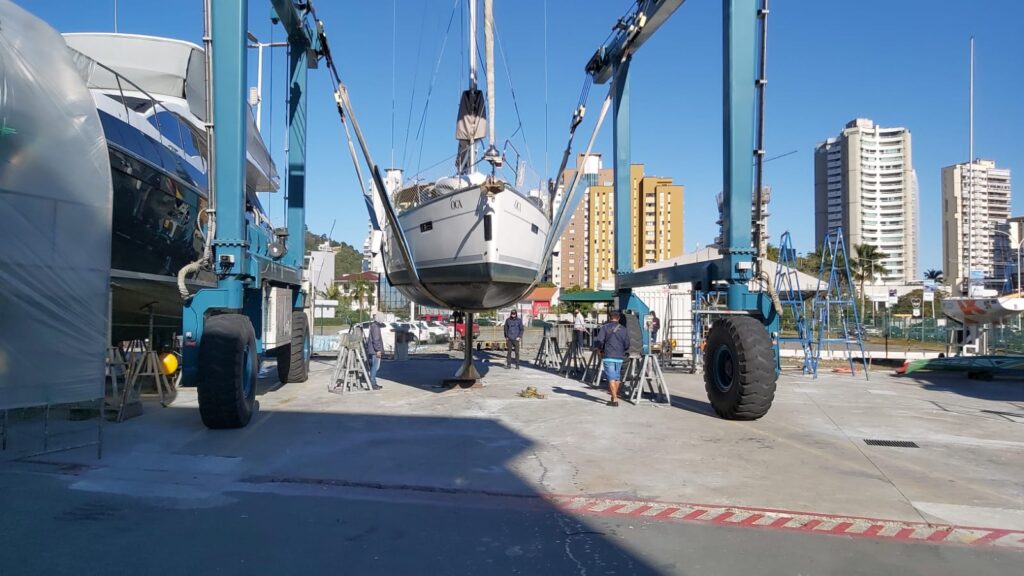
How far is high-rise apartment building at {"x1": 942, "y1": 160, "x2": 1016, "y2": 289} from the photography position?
62.5m

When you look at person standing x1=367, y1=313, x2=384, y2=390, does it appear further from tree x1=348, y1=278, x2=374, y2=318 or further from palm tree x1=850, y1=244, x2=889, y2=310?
palm tree x1=850, y1=244, x2=889, y2=310

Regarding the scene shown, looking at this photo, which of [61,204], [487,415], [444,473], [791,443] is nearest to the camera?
[61,204]

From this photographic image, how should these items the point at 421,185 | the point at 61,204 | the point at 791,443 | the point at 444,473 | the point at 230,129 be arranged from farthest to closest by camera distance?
1. the point at 421,185
2. the point at 230,129
3. the point at 791,443
4. the point at 444,473
5. the point at 61,204

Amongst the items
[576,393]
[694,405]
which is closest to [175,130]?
[576,393]

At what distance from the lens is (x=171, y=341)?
15750 mm

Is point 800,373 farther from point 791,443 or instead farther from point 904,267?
point 904,267

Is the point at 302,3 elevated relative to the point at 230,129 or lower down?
elevated

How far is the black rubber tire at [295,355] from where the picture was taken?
1355 centimetres

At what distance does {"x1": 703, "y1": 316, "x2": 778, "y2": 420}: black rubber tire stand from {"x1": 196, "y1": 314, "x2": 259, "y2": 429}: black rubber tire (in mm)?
6242

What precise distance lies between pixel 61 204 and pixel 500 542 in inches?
191

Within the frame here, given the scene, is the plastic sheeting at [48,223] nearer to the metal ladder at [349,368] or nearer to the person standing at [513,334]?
the metal ladder at [349,368]

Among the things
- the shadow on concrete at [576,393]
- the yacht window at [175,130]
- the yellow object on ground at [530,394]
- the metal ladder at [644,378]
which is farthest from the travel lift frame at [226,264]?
the metal ladder at [644,378]

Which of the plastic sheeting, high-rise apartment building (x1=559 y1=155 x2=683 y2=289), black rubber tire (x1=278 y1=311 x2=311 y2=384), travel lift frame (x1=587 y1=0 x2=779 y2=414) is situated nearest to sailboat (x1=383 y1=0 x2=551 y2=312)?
black rubber tire (x1=278 y1=311 x2=311 y2=384)

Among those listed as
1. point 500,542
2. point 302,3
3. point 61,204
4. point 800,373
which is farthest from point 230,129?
point 800,373
